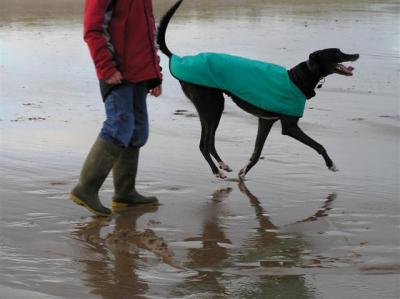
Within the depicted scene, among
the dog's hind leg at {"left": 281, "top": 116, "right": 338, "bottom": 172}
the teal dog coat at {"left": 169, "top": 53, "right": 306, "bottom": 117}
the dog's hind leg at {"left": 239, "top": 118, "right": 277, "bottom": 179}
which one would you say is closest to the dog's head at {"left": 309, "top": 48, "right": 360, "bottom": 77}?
the teal dog coat at {"left": 169, "top": 53, "right": 306, "bottom": 117}

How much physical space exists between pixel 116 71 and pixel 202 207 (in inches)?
41.8

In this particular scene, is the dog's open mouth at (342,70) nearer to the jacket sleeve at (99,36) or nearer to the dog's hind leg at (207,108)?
the dog's hind leg at (207,108)

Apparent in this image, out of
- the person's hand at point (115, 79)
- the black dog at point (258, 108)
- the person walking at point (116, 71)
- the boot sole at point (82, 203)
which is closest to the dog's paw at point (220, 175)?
the black dog at point (258, 108)

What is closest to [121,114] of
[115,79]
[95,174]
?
[115,79]

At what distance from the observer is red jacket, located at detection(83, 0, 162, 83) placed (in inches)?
154

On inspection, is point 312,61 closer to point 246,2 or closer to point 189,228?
point 189,228

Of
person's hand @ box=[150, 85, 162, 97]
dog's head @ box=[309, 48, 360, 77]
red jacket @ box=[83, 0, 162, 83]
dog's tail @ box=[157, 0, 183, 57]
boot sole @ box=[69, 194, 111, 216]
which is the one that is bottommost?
boot sole @ box=[69, 194, 111, 216]

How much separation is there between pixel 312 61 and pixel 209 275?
2.53 metres

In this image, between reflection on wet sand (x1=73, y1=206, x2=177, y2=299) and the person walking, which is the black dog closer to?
the person walking

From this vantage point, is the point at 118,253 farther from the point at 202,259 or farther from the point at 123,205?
the point at 123,205

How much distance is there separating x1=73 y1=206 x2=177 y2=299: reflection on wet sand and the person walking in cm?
19

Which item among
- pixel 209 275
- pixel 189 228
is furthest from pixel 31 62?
pixel 209 275

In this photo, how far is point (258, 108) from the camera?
5.26 metres

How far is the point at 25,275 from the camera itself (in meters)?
3.09
